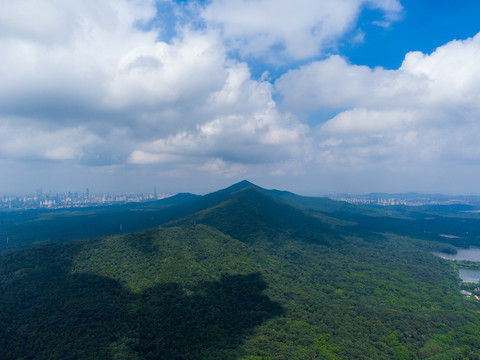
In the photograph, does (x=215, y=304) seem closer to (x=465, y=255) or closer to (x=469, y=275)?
(x=469, y=275)

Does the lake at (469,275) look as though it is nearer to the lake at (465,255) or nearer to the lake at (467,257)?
the lake at (467,257)

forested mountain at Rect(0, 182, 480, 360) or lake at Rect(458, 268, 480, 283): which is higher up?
forested mountain at Rect(0, 182, 480, 360)

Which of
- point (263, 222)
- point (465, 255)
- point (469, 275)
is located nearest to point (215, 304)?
point (263, 222)

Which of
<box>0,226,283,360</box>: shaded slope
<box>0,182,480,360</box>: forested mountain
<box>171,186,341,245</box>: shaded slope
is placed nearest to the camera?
<box>0,226,283,360</box>: shaded slope

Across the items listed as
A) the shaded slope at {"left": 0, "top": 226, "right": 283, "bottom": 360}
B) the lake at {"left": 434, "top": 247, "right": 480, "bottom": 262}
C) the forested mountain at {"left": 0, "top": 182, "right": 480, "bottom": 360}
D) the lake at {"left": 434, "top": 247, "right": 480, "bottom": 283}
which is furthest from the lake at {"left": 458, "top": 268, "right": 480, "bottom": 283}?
the shaded slope at {"left": 0, "top": 226, "right": 283, "bottom": 360}

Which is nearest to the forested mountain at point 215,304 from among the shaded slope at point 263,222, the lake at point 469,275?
the lake at point 469,275

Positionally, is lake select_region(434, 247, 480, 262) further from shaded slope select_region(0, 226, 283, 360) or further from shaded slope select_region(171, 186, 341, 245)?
shaded slope select_region(0, 226, 283, 360)

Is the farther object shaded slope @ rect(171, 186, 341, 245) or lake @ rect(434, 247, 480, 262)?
lake @ rect(434, 247, 480, 262)
